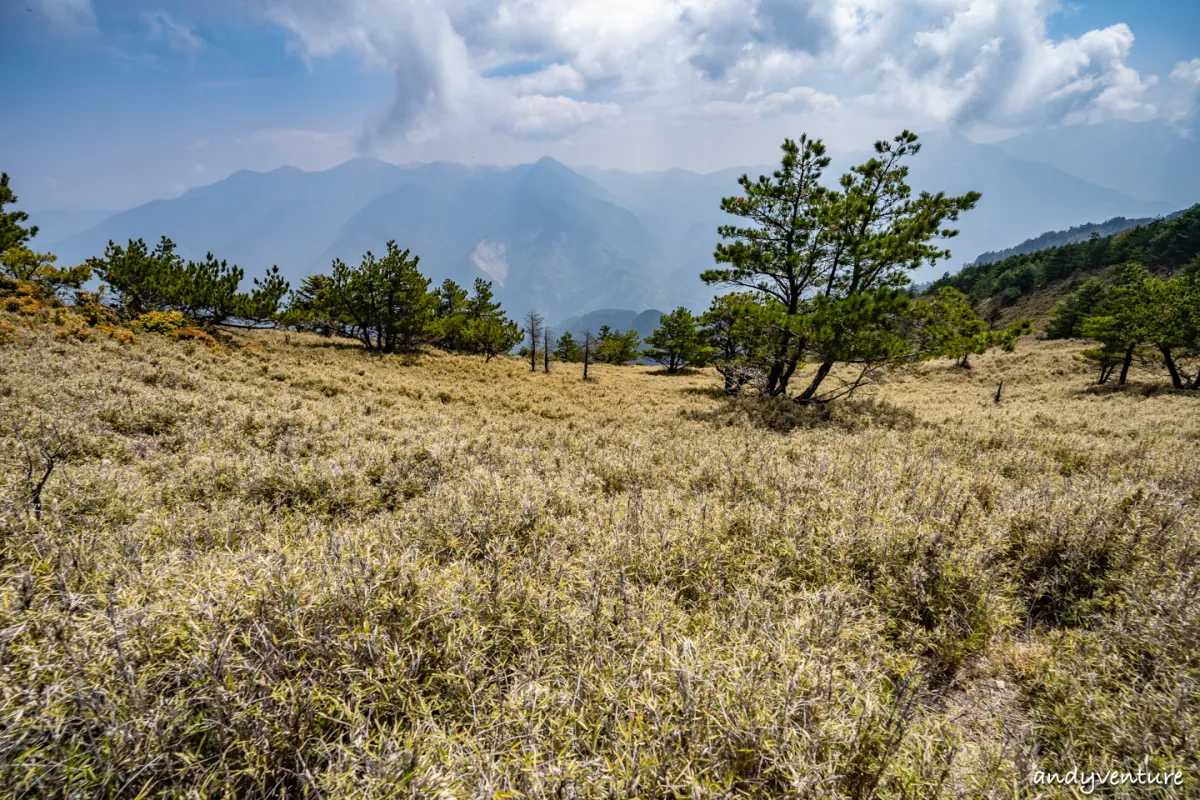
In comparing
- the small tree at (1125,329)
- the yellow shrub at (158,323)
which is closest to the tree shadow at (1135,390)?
the small tree at (1125,329)

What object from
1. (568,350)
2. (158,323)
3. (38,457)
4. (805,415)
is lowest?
(38,457)

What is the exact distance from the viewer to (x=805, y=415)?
15758 mm

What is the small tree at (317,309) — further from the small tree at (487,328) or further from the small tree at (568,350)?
Result: the small tree at (568,350)

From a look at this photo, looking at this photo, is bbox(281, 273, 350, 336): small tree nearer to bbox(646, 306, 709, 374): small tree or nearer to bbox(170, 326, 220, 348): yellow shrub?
bbox(170, 326, 220, 348): yellow shrub

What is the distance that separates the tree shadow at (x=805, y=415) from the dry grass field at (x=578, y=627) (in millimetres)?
6152

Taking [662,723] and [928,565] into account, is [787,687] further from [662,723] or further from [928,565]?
[928,565]

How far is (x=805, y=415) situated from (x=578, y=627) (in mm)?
14655

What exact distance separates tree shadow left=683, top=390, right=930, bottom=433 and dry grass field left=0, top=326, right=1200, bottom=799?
6152 mm

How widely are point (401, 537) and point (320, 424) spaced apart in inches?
312

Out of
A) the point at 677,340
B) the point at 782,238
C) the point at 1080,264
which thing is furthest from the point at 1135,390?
the point at 1080,264

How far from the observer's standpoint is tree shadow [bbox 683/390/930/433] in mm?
14367

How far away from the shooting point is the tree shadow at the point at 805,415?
47.1ft

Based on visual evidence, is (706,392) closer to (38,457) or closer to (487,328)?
(487,328)

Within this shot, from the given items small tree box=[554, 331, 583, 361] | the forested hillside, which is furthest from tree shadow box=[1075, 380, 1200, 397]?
the forested hillside
